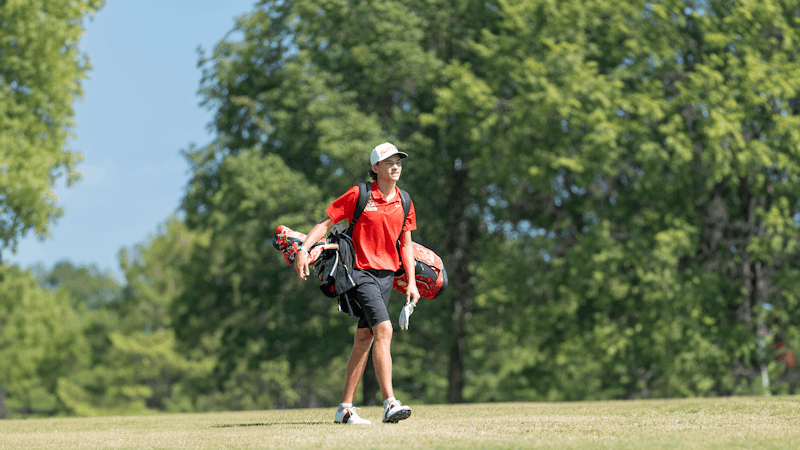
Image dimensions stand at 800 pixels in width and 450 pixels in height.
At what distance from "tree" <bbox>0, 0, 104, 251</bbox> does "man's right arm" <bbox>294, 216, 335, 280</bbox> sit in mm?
14267

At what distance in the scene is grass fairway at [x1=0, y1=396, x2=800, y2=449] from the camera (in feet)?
18.1

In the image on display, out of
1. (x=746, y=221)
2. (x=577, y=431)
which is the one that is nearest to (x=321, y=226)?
(x=577, y=431)

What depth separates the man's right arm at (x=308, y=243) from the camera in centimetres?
664

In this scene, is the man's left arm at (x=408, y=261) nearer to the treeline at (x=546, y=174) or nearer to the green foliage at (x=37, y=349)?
the treeline at (x=546, y=174)

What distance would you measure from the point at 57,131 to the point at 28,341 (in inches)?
1000

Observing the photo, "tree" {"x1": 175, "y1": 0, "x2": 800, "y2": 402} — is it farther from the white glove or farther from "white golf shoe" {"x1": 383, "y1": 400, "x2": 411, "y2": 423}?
"white golf shoe" {"x1": 383, "y1": 400, "x2": 411, "y2": 423}

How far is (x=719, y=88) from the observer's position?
1836 cm

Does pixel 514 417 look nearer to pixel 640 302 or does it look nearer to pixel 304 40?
pixel 640 302

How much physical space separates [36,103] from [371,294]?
651 inches

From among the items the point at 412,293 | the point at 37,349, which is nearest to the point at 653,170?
the point at 412,293

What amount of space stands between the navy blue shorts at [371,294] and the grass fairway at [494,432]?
85 centimetres

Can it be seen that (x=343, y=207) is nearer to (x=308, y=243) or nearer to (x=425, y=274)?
(x=308, y=243)

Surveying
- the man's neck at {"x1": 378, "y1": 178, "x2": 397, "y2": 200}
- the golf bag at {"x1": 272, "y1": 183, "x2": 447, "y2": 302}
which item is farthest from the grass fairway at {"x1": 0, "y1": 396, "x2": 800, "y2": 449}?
the man's neck at {"x1": 378, "y1": 178, "x2": 397, "y2": 200}

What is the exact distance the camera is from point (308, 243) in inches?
266
